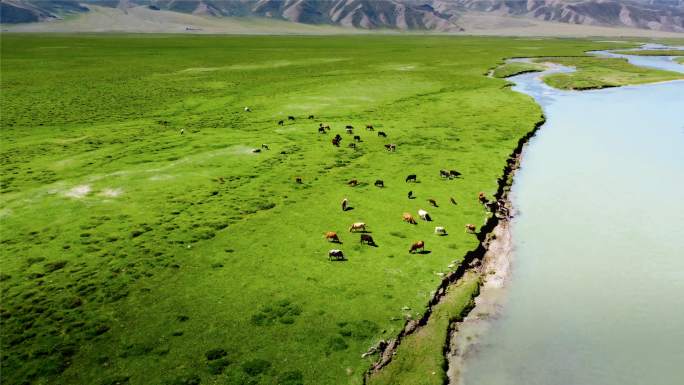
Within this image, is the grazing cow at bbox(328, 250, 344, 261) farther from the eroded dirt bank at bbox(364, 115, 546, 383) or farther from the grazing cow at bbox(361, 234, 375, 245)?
the eroded dirt bank at bbox(364, 115, 546, 383)

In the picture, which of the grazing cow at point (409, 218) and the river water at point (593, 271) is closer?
the river water at point (593, 271)

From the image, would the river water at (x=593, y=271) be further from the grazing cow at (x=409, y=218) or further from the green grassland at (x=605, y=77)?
the green grassland at (x=605, y=77)

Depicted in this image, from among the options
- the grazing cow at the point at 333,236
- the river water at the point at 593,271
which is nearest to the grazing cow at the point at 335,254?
the grazing cow at the point at 333,236

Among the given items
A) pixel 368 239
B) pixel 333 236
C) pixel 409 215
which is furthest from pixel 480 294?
pixel 333 236

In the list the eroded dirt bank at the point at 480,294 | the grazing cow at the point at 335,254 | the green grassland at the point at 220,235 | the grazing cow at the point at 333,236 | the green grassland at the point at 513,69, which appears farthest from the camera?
the green grassland at the point at 513,69

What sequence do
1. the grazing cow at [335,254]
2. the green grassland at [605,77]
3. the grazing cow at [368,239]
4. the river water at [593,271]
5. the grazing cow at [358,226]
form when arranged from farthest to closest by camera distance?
the green grassland at [605,77] < the grazing cow at [358,226] < the grazing cow at [368,239] < the grazing cow at [335,254] < the river water at [593,271]

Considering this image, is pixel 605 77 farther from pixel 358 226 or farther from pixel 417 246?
pixel 358 226

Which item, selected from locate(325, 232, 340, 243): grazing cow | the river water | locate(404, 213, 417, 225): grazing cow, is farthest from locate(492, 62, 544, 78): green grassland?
locate(325, 232, 340, 243): grazing cow
